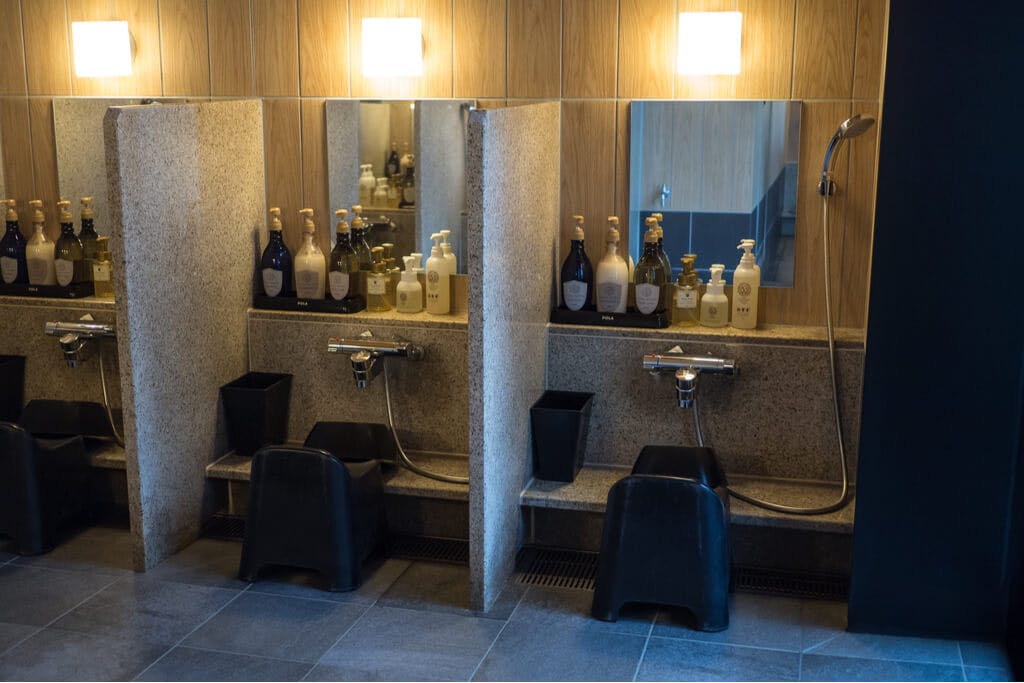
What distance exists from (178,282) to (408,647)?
4.24ft

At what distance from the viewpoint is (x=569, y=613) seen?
10.2 feet

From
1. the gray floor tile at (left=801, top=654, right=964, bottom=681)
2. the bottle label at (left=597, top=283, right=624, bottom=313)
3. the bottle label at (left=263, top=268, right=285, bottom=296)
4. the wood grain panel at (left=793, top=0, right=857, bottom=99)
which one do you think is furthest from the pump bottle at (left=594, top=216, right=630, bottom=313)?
the gray floor tile at (left=801, top=654, right=964, bottom=681)

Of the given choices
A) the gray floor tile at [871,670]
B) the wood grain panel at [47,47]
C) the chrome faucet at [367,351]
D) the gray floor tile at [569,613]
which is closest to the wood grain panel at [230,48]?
the wood grain panel at [47,47]

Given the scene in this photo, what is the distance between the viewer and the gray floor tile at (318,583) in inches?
127

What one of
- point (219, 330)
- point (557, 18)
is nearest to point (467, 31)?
point (557, 18)

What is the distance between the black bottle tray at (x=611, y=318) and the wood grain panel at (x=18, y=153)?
6.27ft

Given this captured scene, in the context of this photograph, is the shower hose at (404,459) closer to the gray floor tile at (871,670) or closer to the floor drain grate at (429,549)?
the floor drain grate at (429,549)

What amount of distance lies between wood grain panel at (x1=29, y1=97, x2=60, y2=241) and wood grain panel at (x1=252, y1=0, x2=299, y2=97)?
803mm

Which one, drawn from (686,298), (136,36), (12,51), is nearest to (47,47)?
→ (12,51)

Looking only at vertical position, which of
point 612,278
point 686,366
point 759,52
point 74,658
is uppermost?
point 759,52

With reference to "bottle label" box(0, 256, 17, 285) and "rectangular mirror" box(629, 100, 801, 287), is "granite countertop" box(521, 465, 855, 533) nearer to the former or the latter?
"rectangular mirror" box(629, 100, 801, 287)

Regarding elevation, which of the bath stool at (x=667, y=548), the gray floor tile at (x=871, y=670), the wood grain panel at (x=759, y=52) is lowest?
the gray floor tile at (x=871, y=670)

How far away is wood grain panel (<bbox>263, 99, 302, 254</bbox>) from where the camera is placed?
3.67 m

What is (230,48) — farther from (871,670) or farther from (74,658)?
(871,670)
